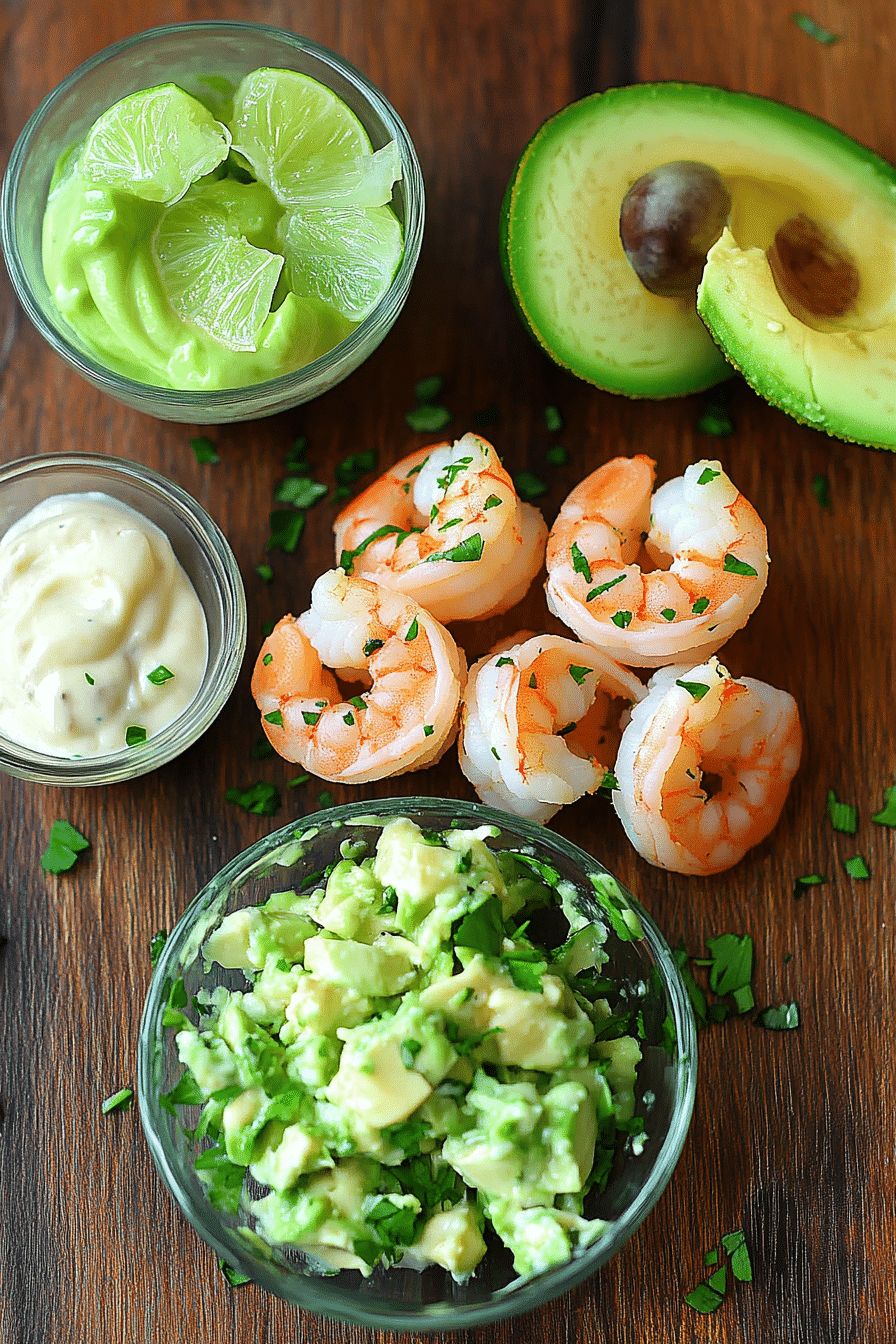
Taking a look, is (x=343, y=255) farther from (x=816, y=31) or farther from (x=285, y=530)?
(x=816, y=31)

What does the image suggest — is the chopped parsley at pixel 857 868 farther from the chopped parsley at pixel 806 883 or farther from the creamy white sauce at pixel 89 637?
the creamy white sauce at pixel 89 637

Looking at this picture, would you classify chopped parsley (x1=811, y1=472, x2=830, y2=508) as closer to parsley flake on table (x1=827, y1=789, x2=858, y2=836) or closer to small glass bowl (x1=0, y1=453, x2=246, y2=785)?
parsley flake on table (x1=827, y1=789, x2=858, y2=836)

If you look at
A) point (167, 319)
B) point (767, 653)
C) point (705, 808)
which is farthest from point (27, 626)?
point (767, 653)

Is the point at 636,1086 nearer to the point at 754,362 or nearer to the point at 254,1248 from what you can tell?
the point at 254,1248

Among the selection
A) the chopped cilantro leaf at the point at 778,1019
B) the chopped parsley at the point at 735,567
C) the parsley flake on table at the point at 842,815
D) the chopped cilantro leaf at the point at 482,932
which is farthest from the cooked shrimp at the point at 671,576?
the chopped cilantro leaf at the point at 778,1019

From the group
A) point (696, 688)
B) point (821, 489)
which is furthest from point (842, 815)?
point (821, 489)

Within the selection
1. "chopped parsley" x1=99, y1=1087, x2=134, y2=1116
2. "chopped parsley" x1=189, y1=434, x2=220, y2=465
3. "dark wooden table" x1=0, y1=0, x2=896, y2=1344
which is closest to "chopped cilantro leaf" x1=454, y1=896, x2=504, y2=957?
"dark wooden table" x1=0, y1=0, x2=896, y2=1344
